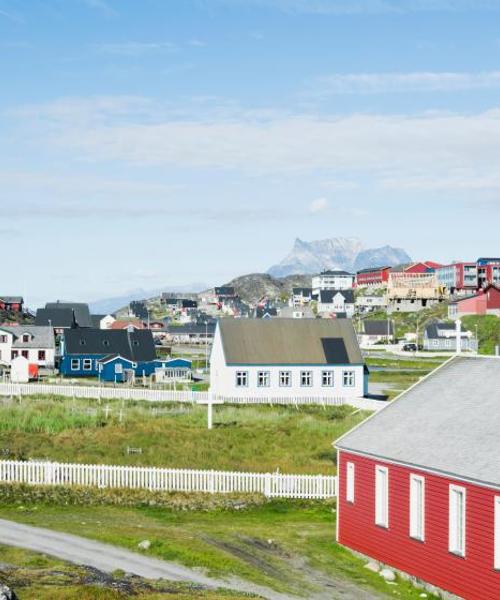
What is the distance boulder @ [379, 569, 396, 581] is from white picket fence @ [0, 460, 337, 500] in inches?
433

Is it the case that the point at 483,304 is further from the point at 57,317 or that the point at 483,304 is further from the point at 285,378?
the point at 285,378

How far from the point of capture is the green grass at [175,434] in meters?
45.4

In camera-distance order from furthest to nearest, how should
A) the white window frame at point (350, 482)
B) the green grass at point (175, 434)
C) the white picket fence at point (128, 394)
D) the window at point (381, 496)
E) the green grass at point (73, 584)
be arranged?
the white picket fence at point (128, 394)
the green grass at point (175, 434)
the white window frame at point (350, 482)
the window at point (381, 496)
the green grass at point (73, 584)

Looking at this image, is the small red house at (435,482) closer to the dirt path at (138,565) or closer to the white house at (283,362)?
the dirt path at (138,565)

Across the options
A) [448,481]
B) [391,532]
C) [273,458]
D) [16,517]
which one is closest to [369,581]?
[391,532]

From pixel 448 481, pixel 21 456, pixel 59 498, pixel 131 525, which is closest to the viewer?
pixel 448 481

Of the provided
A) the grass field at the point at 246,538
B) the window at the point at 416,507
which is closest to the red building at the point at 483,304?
the grass field at the point at 246,538

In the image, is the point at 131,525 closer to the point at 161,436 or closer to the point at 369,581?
the point at 369,581

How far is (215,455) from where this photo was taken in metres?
46.8

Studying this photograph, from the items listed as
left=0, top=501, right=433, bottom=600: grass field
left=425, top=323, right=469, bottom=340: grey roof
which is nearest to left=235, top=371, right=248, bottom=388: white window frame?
left=0, top=501, right=433, bottom=600: grass field

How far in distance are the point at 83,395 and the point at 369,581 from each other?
47.9m

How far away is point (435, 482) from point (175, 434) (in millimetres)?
29638

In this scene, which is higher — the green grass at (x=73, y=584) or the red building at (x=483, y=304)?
the red building at (x=483, y=304)

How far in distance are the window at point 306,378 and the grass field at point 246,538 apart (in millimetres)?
37552
